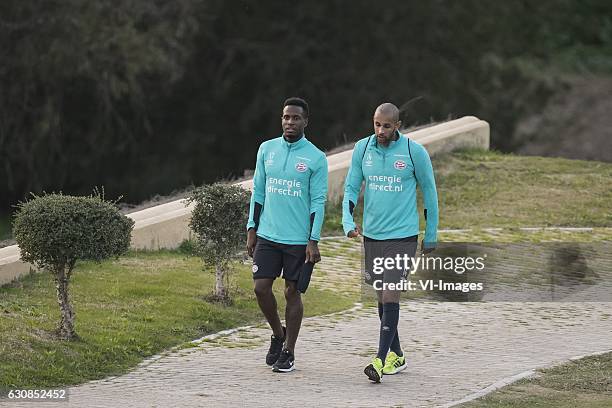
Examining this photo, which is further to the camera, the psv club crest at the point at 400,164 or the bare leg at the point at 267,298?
the bare leg at the point at 267,298

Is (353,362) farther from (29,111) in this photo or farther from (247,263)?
(29,111)

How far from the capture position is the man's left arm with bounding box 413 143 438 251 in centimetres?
1072

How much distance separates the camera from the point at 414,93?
138ft

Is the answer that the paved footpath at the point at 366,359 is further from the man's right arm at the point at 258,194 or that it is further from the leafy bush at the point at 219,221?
the man's right arm at the point at 258,194

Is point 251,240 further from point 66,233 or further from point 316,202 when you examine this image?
point 66,233

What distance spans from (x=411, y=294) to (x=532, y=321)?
1.65 metres

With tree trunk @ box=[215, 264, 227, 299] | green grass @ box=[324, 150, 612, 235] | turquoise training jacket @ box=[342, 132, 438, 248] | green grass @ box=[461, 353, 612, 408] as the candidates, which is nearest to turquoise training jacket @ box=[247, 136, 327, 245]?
turquoise training jacket @ box=[342, 132, 438, 248]

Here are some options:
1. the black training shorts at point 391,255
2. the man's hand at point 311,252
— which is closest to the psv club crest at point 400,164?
the black training shorts at point 391,255

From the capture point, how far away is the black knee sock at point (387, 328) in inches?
418

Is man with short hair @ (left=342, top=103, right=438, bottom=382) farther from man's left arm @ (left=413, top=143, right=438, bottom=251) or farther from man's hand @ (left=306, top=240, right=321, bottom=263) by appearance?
man's hand @ (left=306, top=240, right=321, bottom=263)

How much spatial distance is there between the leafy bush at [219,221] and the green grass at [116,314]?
1.55 feet

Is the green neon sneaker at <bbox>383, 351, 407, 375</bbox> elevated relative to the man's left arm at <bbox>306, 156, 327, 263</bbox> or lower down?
lower down

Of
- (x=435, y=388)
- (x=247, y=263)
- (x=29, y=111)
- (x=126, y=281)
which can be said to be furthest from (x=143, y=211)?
(x=29, y=111)

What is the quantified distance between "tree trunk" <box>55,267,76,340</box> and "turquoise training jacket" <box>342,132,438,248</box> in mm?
2280
